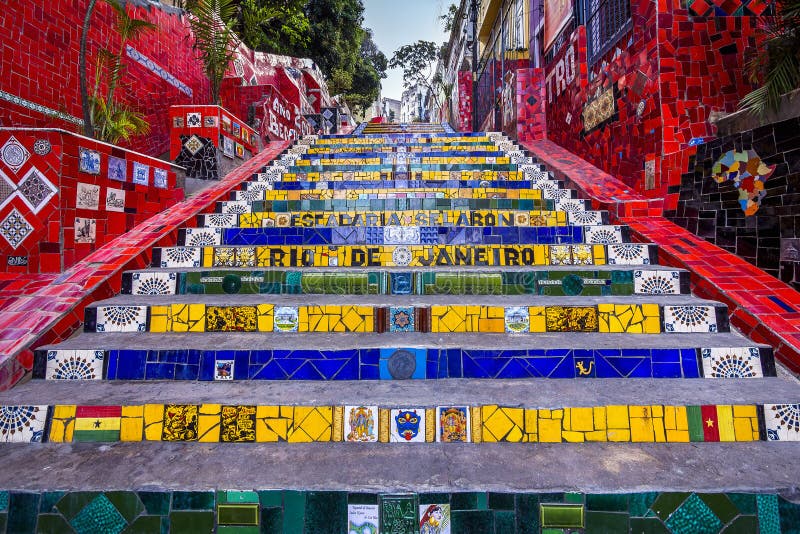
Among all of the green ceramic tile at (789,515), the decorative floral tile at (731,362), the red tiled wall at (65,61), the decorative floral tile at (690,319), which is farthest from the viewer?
the red tiled wall at (65,61)

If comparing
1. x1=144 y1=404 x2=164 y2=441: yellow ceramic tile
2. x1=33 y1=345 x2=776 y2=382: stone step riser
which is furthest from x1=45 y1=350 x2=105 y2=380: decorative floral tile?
x1=144 y1=404 x2=164 y2=441: yellow ceramic tile

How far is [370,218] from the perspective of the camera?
344 cm

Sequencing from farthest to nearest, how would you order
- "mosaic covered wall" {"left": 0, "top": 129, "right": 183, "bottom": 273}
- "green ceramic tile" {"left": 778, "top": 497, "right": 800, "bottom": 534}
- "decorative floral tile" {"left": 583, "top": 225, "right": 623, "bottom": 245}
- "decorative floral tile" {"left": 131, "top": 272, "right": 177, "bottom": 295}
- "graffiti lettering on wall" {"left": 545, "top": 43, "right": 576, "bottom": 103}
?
"graffiti lettering on wall" {"left": 545, "top": 43, "right": 576, "bottom": 103} → "decorative floral tile" {"left": 583, "top": 225, "right": 623, "bottom": 245} → "decorative floral tile" {"left": 131, "top": 272, "right": 177, "bottom": 295} → "mosaic covered wall" {"left": 0, "top": 129, "right": 183, "bottom": 273} → "green ceramic tile" {"left": 778, "top": 497, "right": 800, "bottom": 534}

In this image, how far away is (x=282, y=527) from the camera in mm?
1294

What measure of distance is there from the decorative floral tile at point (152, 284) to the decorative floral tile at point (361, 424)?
1637mm

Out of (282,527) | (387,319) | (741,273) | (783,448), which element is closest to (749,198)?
(741,273)

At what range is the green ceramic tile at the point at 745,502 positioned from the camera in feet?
4.15

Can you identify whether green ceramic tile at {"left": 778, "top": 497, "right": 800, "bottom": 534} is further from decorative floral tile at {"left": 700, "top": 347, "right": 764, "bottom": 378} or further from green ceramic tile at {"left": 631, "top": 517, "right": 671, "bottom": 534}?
decorative floral tile at {"left": 700, "top": 347, "right": 764, "bottom": 378}

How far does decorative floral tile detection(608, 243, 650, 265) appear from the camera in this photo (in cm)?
280

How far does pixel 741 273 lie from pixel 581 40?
383 centimetres

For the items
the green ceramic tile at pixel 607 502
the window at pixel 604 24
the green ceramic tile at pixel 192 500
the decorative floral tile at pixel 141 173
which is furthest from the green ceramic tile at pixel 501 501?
the window at pixel 604 24

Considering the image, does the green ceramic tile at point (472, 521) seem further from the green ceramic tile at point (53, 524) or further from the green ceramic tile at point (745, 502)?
the green ceramic tile at point (53, 524)

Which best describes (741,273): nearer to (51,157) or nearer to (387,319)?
(387,319)

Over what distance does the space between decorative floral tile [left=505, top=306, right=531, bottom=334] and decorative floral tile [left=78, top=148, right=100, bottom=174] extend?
291 centimetres
